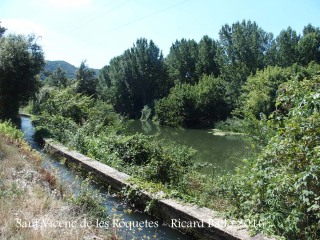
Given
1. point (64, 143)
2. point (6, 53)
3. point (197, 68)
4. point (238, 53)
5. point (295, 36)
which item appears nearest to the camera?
point (64, 143)

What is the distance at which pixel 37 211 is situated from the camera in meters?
5.00

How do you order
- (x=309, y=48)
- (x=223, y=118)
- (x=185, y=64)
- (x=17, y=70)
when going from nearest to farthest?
(x=17, y=70) < (x=309, y=48) < (x=223, y=118) < (x=185, y=64)

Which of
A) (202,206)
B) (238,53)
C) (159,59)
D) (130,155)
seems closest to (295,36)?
(238,53)

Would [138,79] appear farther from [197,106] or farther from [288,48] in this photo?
[288,48]

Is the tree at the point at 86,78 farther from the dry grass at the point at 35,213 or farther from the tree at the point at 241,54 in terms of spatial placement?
the dry grass at the point at 35,213

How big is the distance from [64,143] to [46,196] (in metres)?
9.06

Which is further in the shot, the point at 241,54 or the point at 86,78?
the point at 241,54

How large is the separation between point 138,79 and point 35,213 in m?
57.0

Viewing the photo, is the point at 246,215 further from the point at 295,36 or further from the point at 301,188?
the point at 295,36

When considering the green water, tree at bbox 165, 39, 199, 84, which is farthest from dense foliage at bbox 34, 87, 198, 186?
tree at bbox 165, 39, 199, 84

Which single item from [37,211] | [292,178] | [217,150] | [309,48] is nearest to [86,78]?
[217,150]

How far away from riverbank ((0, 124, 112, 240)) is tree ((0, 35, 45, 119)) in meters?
13.8

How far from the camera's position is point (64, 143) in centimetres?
1430

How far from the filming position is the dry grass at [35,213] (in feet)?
13.9
